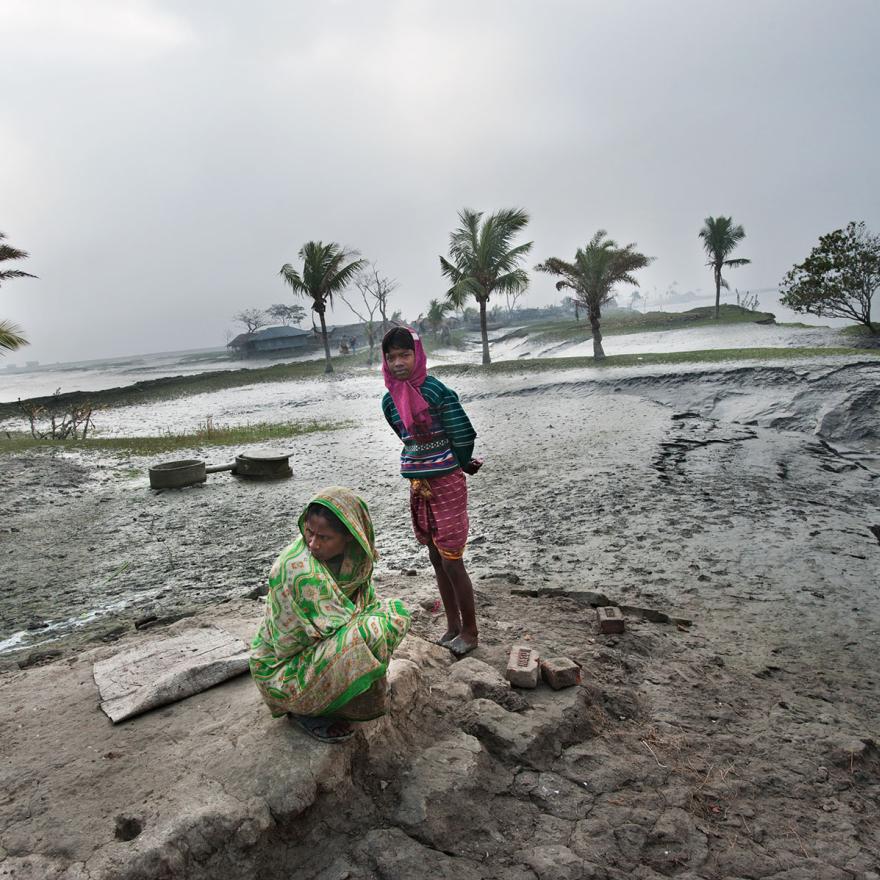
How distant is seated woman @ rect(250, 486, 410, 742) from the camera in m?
2.29

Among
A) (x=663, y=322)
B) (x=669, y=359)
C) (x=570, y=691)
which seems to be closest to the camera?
(x=570, y=691)

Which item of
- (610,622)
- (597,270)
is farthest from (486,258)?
(610,622)

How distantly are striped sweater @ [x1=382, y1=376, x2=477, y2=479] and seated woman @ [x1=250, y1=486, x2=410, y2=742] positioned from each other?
33.6 inches

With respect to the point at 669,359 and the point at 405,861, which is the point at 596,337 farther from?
the point at 405,861

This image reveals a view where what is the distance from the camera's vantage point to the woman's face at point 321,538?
7.82 ft

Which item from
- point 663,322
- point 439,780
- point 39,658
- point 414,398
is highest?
point 663,322

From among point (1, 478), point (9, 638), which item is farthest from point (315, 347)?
point (9, 638)

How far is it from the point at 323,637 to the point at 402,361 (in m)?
1.53

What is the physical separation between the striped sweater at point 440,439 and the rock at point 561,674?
117 cm

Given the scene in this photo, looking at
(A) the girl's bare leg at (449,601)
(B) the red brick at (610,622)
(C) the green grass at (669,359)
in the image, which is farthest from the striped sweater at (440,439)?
(C) the green grass at (669,359)

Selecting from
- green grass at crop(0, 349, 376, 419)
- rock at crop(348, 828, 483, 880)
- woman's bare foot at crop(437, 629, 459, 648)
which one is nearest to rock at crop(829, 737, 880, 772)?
rock at crop(348, 828, 483, 880)

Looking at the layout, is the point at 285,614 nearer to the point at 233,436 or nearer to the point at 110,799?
the point at 110,799

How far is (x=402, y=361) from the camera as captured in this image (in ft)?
10.7

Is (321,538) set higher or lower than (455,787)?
higher
